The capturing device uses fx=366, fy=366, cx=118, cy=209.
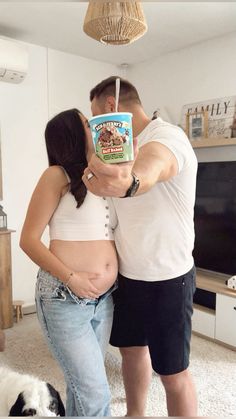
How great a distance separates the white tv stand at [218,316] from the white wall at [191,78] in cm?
102

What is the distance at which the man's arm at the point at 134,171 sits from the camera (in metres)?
0.70

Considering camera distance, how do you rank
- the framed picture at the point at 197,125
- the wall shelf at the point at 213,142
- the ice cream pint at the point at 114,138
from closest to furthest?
the ice cream pint at the point at 114,138, the wall shelf at the point at 213,142, the framed picture at the point at 197,125

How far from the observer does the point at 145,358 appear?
150 cm

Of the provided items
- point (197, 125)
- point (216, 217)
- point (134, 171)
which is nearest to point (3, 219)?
point (216, 217)

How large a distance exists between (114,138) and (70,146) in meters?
0.53

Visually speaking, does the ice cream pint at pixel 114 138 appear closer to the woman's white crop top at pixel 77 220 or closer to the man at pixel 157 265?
the man at pixel 157 265

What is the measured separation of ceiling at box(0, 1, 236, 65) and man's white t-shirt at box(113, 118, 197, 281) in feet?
5.60

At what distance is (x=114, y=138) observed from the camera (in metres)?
0.68

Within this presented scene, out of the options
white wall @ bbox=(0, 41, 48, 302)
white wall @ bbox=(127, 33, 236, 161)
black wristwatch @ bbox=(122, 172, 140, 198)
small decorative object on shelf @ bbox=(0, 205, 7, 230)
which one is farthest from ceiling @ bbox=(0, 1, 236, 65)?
black wristwatch @ bbox=(122, 172, 140, 198)

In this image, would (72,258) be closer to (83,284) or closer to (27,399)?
(83,284)

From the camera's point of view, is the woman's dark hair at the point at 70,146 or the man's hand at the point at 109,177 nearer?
the man's hand at the point at 109,177

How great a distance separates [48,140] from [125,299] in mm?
614

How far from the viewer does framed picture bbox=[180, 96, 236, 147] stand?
2867 mm

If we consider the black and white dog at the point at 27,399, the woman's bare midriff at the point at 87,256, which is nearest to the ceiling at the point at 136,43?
the woman's bare midriff at the point at 87,256
